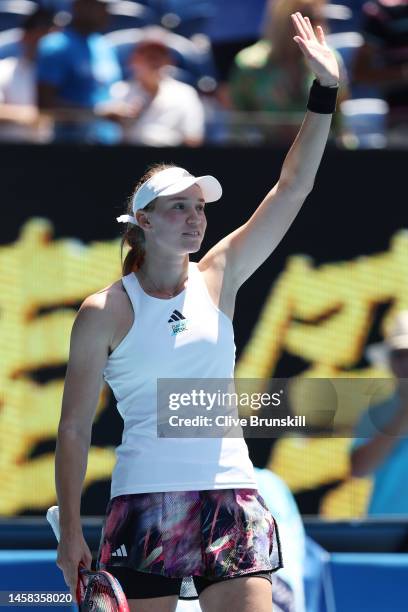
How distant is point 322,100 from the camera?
134 inches

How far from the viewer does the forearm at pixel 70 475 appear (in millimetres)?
3178

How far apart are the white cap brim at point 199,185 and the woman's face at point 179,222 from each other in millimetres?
22

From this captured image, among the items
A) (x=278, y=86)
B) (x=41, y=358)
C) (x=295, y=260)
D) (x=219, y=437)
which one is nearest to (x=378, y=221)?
(x=295, y=260)

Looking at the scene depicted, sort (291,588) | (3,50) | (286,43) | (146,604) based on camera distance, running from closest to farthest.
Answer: (146,604) → (291,588) → (286,43) → (3,50)

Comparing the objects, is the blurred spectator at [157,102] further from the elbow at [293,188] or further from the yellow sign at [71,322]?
the elbow at [293,188]

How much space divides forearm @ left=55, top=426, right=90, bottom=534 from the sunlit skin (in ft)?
1.64

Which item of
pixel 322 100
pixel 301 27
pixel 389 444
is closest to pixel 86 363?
pixel 322 100

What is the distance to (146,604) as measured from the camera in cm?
315

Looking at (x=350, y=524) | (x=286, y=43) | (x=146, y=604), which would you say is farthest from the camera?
(x=286, y=43)

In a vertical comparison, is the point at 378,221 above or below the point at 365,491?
above

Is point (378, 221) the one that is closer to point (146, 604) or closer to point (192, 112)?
point (192, 112)

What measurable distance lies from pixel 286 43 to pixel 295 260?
1.11 meters

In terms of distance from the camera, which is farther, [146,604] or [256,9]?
[256,9]

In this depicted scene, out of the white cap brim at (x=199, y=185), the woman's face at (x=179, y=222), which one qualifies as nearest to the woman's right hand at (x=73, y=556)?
the woman's face at (x=179, y=222)
